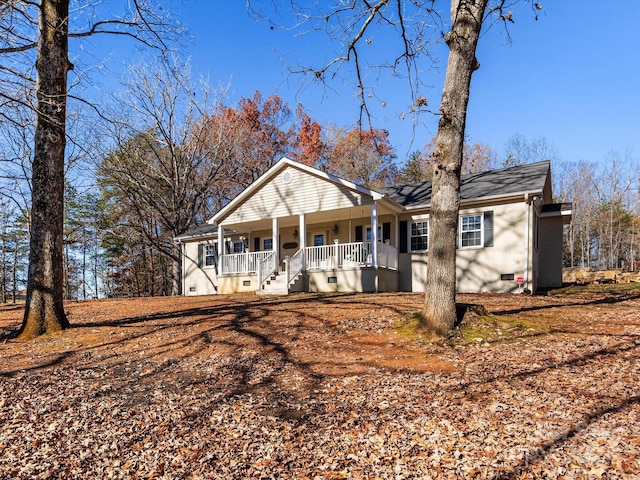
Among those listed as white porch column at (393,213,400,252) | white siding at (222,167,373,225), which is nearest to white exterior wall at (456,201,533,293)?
white porch column at (393,213,400,252)

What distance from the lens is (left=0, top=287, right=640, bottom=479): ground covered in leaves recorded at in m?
3.00

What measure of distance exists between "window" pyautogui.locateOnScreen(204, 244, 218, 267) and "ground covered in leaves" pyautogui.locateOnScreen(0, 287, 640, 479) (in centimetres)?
1273

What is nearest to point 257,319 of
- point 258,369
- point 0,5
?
point 258,369

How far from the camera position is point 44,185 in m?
7.49

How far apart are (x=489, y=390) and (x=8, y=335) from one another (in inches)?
315

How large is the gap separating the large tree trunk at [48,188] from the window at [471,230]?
11.3 metres

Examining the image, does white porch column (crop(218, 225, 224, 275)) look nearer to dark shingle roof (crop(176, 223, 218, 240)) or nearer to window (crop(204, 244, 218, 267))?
dark shingle roof (crop(176, 223, 218, 240))

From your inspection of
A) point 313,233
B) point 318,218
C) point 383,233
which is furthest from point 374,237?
point 313,233

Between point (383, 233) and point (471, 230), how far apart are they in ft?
10.6

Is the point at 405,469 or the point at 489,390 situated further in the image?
the point at 489,390

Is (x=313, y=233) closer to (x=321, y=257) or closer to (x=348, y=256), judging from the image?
(x=321, y=257)

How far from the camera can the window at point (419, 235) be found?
14.8m

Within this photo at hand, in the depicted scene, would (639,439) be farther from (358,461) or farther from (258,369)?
(258,369)

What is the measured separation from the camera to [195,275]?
20.8 m
